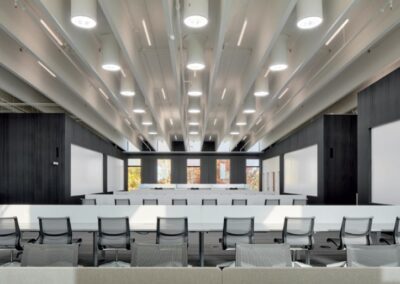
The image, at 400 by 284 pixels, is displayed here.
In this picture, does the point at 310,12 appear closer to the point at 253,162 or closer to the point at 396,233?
the point at 396,233

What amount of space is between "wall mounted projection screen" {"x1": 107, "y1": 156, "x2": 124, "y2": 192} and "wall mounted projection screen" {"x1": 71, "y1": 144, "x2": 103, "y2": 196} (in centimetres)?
169

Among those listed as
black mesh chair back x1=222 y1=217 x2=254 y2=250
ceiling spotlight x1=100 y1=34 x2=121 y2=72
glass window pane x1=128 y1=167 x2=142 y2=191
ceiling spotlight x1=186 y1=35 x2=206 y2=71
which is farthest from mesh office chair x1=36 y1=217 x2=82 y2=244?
glass window pane x1=128 y1=167 x2=142 y2=191

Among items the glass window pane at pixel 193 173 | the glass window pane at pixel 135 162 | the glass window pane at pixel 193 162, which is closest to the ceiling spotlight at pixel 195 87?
the glass window pane at pixel 193 162

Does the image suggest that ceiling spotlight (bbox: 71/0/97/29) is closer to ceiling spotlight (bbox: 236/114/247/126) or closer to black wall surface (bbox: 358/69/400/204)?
black wall surface (bbox: 358/69/400/204)

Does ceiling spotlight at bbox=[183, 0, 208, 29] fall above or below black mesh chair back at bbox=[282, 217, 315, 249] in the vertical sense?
above

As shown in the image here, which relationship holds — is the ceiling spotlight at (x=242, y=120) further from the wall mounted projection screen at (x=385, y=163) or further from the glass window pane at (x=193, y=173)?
the glass window pane at (x=193, y=173)

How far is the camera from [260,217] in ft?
20.0

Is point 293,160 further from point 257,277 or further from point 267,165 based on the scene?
point 257,277

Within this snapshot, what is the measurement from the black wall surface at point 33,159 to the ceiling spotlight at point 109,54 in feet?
18.8

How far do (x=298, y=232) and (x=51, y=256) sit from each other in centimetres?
339

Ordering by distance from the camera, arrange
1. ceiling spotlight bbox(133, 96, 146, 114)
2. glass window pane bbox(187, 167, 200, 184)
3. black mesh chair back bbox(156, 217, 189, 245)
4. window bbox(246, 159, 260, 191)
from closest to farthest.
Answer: black mesh chair back bbox(156, 217, 189, 245) < ceiling spotlight bbox(133, 96, 146, 114) < glass window pane bbox(187, 167, 200, 184) < window bbox(246, 159, 260, 191)

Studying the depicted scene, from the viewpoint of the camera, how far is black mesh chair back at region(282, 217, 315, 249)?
196 inches

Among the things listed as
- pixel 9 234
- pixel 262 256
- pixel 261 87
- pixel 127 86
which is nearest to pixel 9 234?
pixel 9 234

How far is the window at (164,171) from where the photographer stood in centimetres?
2392
